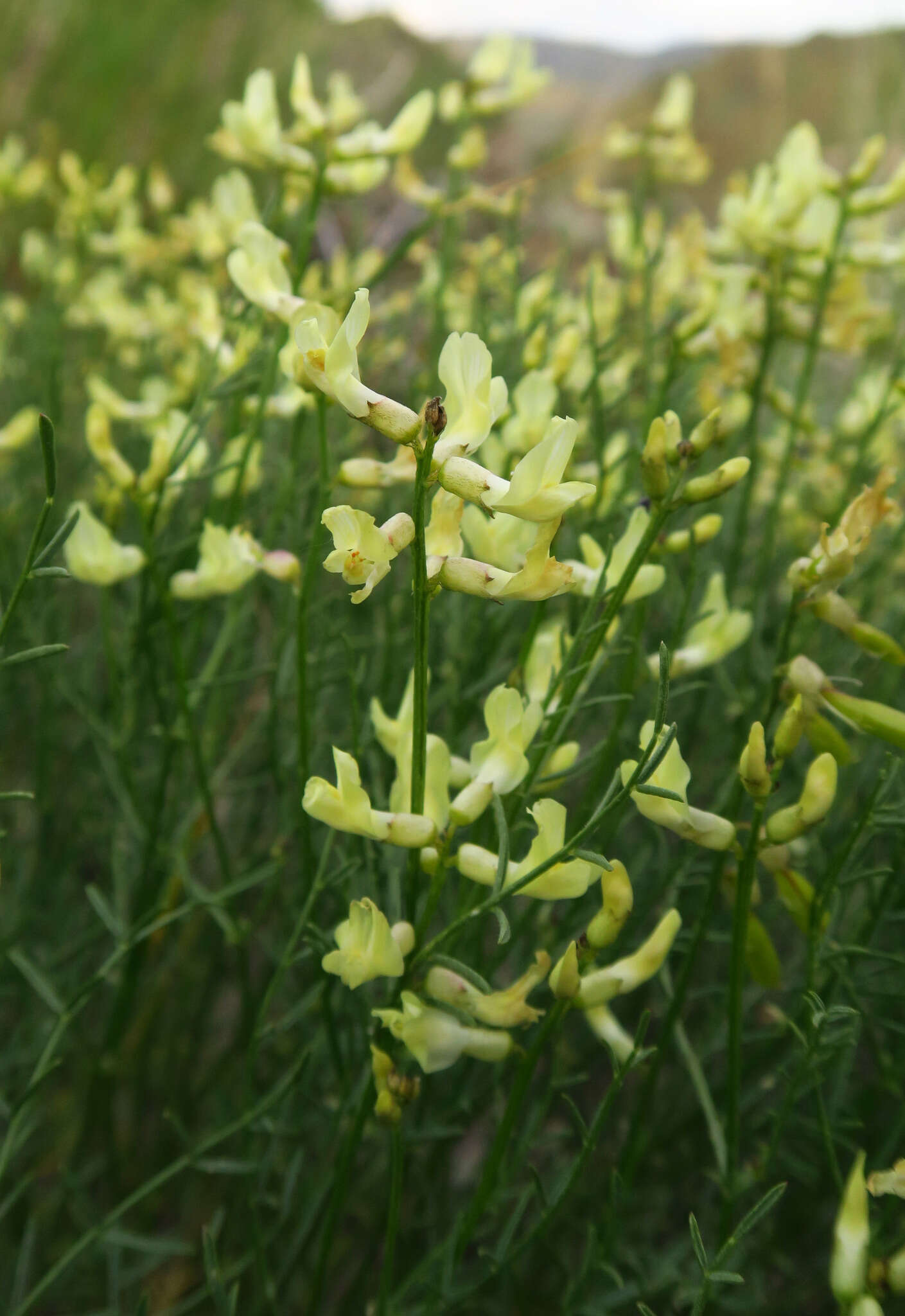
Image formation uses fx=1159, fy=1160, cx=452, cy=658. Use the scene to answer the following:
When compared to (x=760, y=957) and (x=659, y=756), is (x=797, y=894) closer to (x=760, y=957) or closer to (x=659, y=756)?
(x=760, y=957)

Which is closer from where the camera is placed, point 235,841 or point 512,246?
point 512,246

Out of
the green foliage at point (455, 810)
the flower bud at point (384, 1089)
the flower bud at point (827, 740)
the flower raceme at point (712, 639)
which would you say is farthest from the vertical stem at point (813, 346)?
the flower bud at point (384, 1089)

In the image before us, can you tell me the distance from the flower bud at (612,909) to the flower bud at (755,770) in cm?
7

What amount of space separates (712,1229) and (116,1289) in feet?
1.51

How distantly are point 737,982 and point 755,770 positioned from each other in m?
0.13

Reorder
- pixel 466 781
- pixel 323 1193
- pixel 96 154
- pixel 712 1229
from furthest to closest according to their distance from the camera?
pixel 96 154 → pixel 712 1229 → pixel 323 1193 → pixel 466 781

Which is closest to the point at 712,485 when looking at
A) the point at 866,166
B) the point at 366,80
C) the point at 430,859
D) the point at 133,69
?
the point at 430,859

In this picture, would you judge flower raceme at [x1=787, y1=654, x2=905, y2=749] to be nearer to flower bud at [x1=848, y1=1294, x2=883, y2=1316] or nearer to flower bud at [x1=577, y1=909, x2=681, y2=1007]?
flower bud at [x1=577, y1=909, x2=681, y2=1007]

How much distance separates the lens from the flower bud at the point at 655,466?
559mm

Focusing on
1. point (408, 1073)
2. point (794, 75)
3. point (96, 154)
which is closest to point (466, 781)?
point (408, 1073)

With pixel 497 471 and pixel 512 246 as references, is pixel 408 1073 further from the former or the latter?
pixel 512 246

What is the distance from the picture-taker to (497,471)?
85cm

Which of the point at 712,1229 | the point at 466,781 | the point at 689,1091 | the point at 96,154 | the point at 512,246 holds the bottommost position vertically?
the point at 712,1229

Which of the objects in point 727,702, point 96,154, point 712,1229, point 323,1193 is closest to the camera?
point 323,1193
